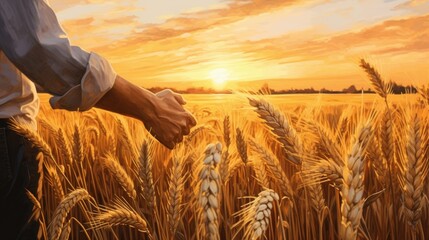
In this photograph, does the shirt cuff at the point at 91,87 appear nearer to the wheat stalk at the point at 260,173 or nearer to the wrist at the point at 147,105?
the wrist at the point at 147,105

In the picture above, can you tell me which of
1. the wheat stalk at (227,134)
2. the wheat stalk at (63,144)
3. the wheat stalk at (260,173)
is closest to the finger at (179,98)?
the wheat stalk at (260,173)

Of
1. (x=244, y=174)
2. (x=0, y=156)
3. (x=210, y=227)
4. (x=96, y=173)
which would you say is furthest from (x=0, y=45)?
(x=96, y=173)

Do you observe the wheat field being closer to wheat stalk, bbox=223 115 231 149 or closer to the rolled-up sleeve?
wheat stalk, bbox=223 115 231 149

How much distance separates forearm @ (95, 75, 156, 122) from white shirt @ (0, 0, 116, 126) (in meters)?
0.03

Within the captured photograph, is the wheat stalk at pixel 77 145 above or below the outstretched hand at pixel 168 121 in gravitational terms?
below

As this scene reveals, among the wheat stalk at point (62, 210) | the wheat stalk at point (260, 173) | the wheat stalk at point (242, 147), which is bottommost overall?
the wheat stalk at point (62, 210)

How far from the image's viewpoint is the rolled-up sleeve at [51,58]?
1.18 m

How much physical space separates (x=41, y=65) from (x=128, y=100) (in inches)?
8.1

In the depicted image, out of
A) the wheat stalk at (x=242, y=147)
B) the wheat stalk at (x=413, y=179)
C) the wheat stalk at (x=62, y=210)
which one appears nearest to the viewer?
the wheat stalk at (x=413, y=179)

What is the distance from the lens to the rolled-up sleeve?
1.18m

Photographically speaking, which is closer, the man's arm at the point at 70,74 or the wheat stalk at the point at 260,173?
the man's arm at the point at 70,74

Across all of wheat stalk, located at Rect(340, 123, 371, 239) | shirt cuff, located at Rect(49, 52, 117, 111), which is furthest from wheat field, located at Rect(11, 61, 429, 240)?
shirt cuff, located at Rect(49, 52, 117, 111)

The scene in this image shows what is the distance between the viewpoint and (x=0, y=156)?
1.29 metres

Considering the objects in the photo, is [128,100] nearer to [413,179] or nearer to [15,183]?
[15,183]
